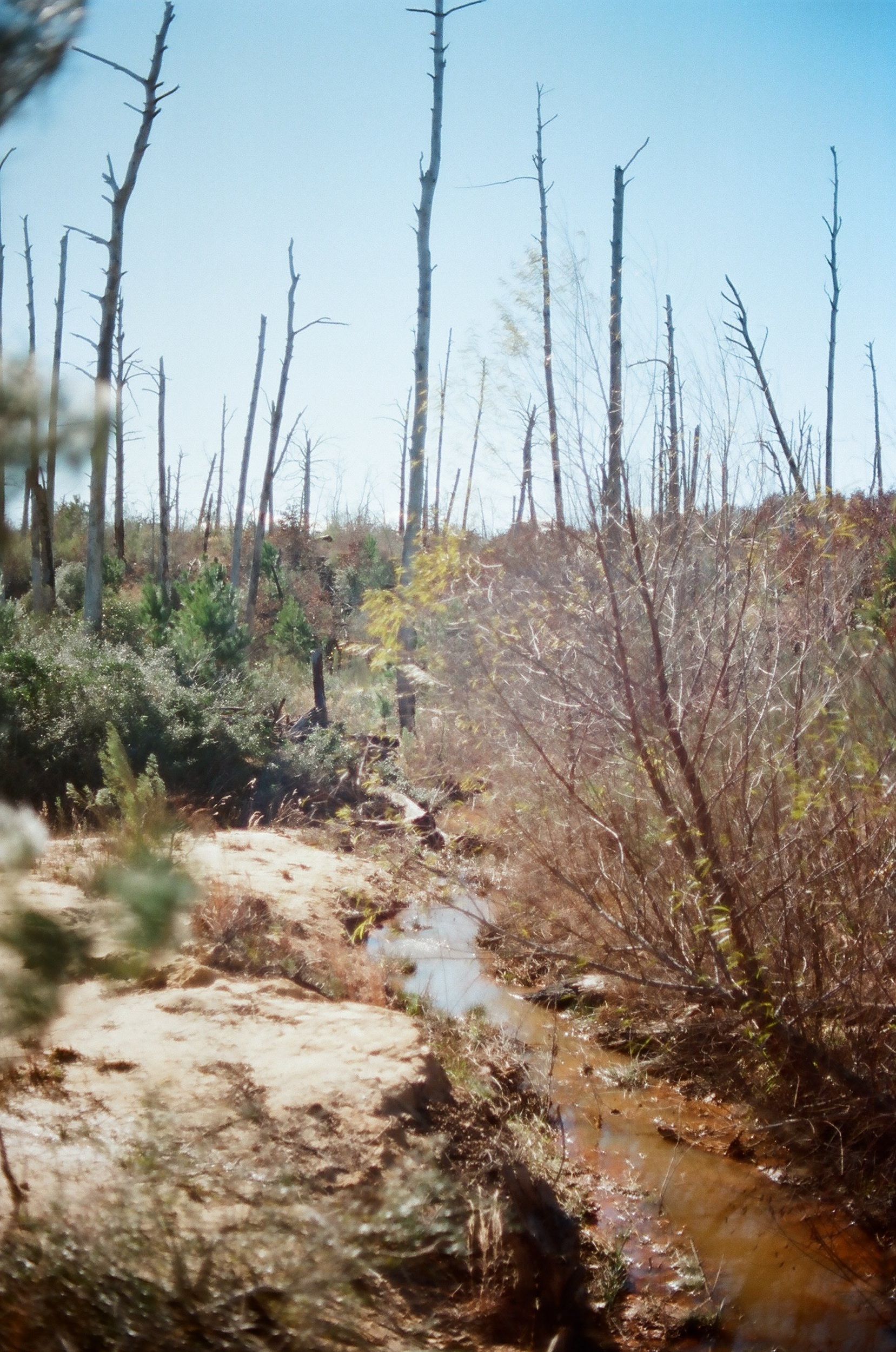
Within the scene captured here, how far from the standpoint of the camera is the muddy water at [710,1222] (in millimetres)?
3684

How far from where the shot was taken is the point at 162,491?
94.2 ft

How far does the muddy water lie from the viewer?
12.1 feet

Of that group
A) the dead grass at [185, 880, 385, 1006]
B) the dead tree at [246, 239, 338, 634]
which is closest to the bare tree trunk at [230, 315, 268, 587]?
the dead tree at [246, 239, 338, 634]

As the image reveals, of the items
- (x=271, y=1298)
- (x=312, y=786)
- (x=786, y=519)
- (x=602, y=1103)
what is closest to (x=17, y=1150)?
(x=271, y=1298)

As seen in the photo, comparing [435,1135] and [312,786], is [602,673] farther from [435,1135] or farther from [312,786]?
[312,786]

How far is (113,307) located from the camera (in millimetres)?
13852

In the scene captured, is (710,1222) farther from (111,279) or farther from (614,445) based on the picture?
(111,279)

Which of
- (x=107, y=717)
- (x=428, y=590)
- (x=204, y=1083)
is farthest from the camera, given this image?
(x=107, y=717)

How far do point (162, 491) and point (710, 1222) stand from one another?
1071 inches

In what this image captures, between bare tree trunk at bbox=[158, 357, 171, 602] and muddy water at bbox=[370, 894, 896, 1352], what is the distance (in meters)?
20.5

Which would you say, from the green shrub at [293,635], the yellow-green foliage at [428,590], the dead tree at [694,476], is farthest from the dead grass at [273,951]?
the green shrub at [293,635]

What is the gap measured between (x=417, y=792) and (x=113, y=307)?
8.22m

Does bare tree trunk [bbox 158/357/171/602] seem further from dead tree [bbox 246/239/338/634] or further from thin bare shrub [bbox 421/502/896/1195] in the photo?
thin bare shrub [bbox 421/502/896/1195]

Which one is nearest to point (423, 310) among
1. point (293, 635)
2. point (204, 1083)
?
point (293, 635)
